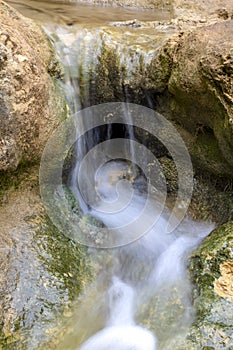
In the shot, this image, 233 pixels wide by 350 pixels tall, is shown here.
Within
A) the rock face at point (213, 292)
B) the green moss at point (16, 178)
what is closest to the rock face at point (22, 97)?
the green moss at point (16, 178)

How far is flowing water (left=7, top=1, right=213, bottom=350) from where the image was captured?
108 inches

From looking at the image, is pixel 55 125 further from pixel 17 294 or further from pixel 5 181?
pixel 17 294

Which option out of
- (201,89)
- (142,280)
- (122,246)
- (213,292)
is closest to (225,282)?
(213,292)

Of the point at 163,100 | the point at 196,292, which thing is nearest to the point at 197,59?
the point at 163,100

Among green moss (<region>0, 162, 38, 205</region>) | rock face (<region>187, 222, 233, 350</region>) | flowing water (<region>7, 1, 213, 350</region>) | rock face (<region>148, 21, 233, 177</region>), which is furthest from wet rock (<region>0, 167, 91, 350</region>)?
rock face (<region>148, 21, 233, 177</region>)

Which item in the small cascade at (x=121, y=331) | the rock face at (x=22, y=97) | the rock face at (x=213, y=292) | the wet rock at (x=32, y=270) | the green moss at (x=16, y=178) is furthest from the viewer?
the green moss at (x=16, y=178)

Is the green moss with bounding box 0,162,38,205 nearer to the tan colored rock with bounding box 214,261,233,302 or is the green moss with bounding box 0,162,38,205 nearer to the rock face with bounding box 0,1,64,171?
the rock face with bounding box 0,1,64,171

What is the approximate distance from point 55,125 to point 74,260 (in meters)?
1.47

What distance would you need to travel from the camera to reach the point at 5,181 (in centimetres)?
345

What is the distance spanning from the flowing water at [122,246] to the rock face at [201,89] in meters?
0.42

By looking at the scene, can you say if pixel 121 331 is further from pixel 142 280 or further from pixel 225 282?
pixel 225 282

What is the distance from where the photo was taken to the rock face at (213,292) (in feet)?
7.83

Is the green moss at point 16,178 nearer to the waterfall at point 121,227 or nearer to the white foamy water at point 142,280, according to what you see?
the waterfall at point 121,227

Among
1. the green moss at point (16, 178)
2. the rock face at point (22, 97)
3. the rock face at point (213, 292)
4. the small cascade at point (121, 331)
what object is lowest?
the small cascade at point (121, 331)
